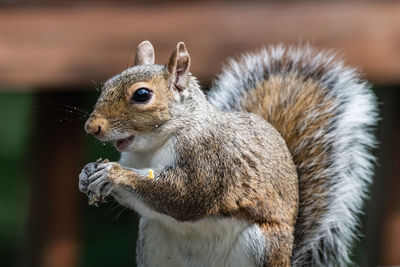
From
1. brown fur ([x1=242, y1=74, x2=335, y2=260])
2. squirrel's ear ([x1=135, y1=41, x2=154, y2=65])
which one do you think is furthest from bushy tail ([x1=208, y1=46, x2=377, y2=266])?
squirrel's ear ([x1=135, y1=41, x2=154, y2=65])

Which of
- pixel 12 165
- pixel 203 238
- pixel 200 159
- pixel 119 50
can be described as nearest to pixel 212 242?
pixel 203 238

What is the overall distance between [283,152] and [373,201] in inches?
72.9

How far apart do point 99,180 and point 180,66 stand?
0.79ft

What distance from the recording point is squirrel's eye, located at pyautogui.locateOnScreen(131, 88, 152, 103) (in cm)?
153

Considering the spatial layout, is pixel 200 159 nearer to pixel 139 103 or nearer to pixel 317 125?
pixel 139 103

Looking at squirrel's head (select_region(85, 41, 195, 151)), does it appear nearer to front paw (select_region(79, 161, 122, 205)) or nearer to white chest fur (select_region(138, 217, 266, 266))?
front paw (select_region(79, 161, 122, 205))

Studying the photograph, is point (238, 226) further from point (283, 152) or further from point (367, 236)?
point (367, 236)

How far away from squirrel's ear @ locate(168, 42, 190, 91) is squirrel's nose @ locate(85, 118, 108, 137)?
0.52ft

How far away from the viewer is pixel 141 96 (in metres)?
1.53

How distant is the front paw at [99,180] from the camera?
152cm

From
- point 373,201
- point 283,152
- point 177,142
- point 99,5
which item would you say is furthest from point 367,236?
point 177,142

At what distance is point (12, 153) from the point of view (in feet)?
15.5

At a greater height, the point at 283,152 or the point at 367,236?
the point at 283,152

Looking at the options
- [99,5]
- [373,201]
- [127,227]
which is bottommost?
[127,227]
